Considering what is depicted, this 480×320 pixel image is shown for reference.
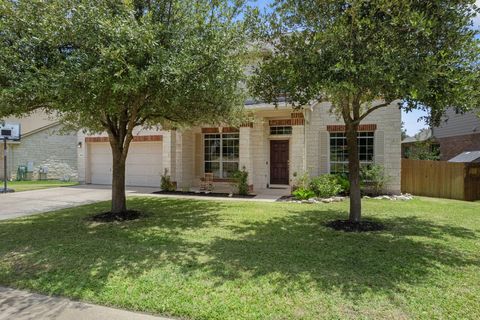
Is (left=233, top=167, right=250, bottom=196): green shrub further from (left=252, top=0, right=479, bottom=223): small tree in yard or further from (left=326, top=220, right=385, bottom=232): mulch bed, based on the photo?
(left=252, top=0, right=479, bottom=223): small tree in yard

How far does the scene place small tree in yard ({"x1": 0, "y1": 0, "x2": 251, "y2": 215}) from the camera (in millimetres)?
6129

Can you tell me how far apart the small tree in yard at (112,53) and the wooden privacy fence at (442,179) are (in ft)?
35.8

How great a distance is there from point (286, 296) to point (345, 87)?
3.40m

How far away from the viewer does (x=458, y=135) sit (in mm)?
21594

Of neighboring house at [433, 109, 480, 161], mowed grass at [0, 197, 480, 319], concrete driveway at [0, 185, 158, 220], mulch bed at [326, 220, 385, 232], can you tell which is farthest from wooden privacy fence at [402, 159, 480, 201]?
concrete driveway at [0, 185, 158, 220]

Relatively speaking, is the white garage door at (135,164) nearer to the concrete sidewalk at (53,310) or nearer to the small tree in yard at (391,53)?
the small tree in yard at (391,53)

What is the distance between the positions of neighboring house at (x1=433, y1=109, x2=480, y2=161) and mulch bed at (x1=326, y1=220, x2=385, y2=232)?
44.7 feet

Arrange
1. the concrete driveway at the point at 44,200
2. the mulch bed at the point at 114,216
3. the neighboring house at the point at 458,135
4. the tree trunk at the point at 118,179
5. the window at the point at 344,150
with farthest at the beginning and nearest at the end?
the neighboring house at the point at 458,135
the window at the point at 344,150
the concrete driveway at the point at 44,200
the tree trunk at the point at 118,179
the mulch bed at the point at 114,216

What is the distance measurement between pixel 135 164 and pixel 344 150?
→ 36.3ft

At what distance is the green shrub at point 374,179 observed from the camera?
13.7 metres

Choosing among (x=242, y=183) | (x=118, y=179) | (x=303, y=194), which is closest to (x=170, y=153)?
(x=242, y=183)

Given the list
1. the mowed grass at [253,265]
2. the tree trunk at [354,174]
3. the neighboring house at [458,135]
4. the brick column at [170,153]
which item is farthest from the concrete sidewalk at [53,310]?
the neighboring house at [458,135]

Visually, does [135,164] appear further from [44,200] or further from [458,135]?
[458,135]

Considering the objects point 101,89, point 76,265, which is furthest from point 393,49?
point 76,265
